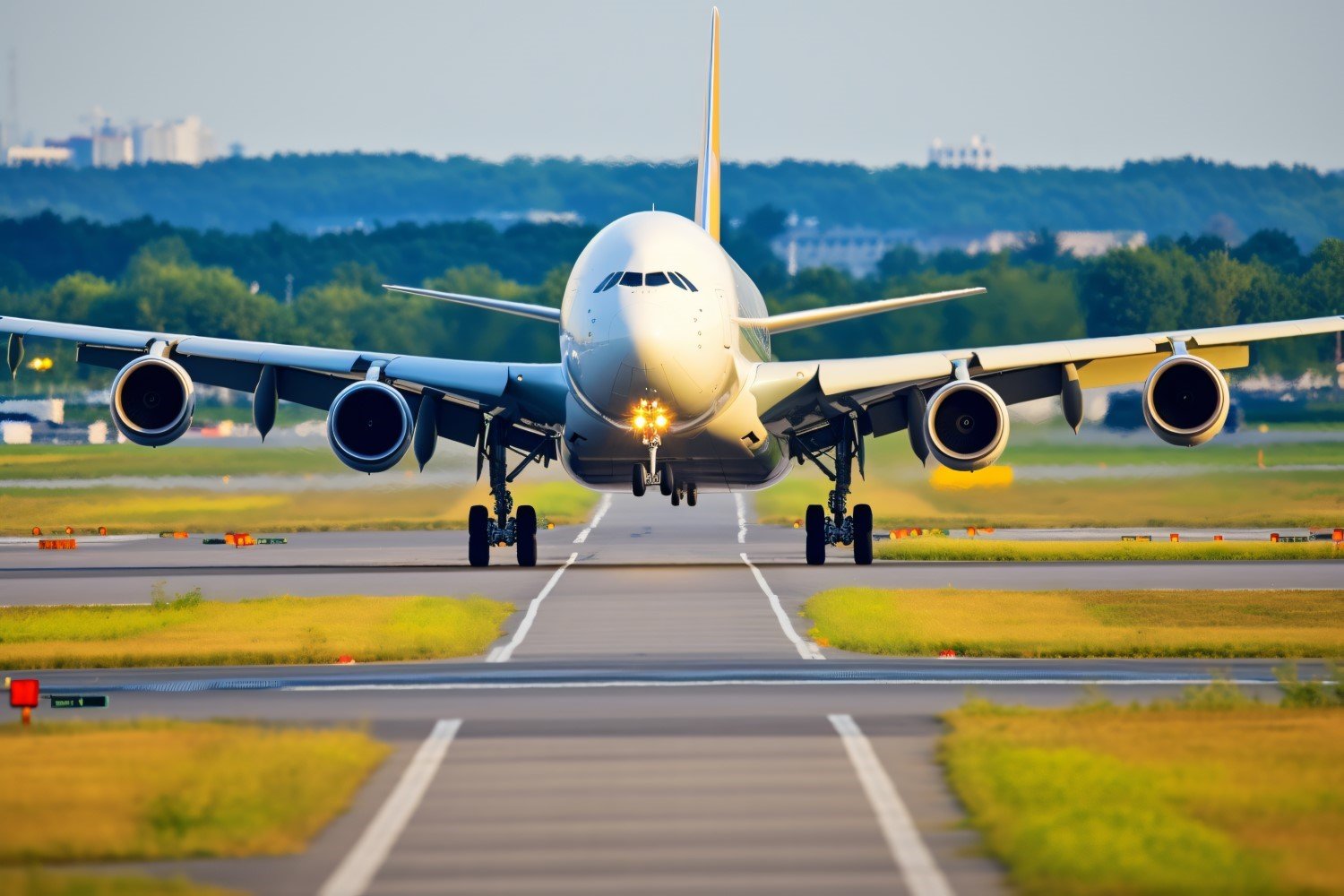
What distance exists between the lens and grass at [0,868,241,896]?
11.2m

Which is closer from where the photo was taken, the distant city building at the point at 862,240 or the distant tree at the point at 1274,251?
the distant tree at the point at 1274,251

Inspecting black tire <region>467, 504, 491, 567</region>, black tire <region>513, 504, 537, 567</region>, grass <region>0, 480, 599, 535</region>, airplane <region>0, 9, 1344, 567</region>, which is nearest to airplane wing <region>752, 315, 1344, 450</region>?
airplane <region>0, 9, 1344, 567</region>

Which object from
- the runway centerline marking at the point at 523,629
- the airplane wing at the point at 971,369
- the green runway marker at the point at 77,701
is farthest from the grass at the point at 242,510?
the green runway marker at the point at 77,701

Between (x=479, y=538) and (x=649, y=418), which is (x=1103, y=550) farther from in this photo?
(x=649, y=418)

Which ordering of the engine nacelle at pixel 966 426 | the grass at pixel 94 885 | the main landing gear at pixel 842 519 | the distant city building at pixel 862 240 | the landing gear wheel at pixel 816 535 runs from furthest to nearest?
the distant city building at pixel 862 240 → the landing gear wheel at pixel 816 535 → the main landing gear at pixel 842 519 → the engine nacelle at pixel 966 426 → the grass at pixel 94 885

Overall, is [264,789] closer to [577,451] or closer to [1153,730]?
[1153,730]

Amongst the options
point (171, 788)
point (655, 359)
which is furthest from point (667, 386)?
→ point (171, 788)

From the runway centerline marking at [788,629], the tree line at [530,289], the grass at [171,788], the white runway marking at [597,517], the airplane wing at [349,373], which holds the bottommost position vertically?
the white runway marking at [597,517]

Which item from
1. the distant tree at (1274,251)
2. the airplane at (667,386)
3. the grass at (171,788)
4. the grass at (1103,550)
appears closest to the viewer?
the grass at (171,788)

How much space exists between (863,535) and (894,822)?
2678cm

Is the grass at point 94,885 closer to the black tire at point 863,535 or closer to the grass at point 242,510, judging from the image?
the black tire at point 863,535

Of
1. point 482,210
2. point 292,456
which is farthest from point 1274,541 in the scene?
point 482,210

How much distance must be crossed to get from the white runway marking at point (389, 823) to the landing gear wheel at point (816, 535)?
2313 cm

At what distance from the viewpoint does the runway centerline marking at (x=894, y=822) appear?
11625 mm
